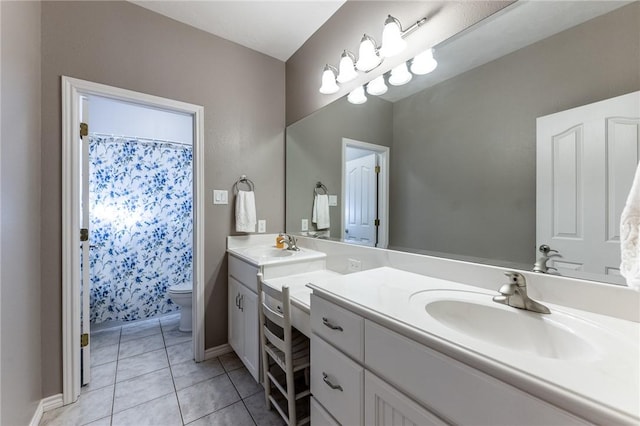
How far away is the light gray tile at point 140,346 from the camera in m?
2.03

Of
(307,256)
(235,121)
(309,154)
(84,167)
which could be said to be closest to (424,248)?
(307,256)

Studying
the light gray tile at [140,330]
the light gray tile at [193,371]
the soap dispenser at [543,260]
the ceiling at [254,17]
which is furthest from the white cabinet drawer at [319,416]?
the ceiling at [254,17]

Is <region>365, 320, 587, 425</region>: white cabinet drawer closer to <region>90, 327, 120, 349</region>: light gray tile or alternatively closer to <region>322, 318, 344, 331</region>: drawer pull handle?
<region>322, 318, 344, 331</region>: drawer pull handle

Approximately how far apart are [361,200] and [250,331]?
44.5 inches

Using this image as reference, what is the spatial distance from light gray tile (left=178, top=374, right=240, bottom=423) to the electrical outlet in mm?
1045

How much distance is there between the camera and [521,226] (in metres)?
1.00

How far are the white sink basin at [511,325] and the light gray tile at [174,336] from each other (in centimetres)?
221

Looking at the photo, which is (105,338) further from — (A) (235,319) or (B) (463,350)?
(B) (463,350)

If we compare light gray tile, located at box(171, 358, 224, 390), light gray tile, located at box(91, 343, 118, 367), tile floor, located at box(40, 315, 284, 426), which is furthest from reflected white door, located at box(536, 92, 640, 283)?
light gray tile, located at box(91, 343, 118, 367)

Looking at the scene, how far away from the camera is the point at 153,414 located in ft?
4.66

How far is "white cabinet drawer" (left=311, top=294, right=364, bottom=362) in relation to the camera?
839 mm

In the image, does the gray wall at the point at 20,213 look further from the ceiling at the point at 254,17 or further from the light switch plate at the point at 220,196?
the light switch plate at the point at 220,196

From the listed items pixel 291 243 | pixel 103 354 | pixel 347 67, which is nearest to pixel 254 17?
pixel 347 67

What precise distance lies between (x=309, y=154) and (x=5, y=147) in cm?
169
